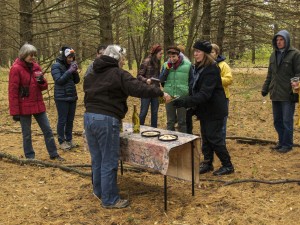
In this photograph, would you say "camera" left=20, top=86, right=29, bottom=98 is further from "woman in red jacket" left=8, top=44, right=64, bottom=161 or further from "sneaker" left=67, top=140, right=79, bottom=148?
"sneaker" left=67, top=140, right=79, bottom=148

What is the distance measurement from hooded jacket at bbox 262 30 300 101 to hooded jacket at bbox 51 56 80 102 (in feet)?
12.4

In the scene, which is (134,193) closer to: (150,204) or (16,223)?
(150,204)

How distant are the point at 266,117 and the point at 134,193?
5965 mm

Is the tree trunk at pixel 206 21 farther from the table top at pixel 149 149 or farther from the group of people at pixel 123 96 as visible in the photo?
the table top at pixel 149 149

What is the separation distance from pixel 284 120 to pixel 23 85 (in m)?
4.62

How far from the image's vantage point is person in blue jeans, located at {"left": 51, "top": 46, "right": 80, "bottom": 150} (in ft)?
20.7

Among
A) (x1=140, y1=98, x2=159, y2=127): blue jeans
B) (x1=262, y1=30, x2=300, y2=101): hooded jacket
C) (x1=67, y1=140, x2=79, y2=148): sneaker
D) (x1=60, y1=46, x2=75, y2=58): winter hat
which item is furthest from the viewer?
(x1=140, y1=98, x2=159, y2=127): blue jeans

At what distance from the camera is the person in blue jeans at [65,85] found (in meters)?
6.31

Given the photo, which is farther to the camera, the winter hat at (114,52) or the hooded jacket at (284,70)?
the hooded jacket at (284,70)

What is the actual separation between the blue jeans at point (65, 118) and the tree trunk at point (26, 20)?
3468 millimetres

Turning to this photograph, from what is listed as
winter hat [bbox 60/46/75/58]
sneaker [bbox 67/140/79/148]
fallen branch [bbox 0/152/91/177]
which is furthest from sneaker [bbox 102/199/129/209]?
winter hat [bbox 60/46/75/58]

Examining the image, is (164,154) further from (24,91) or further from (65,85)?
(65,85)

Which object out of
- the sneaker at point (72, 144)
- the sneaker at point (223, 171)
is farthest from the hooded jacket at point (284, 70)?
the sneaker at point (72, 144)

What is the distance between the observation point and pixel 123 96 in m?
4.09
